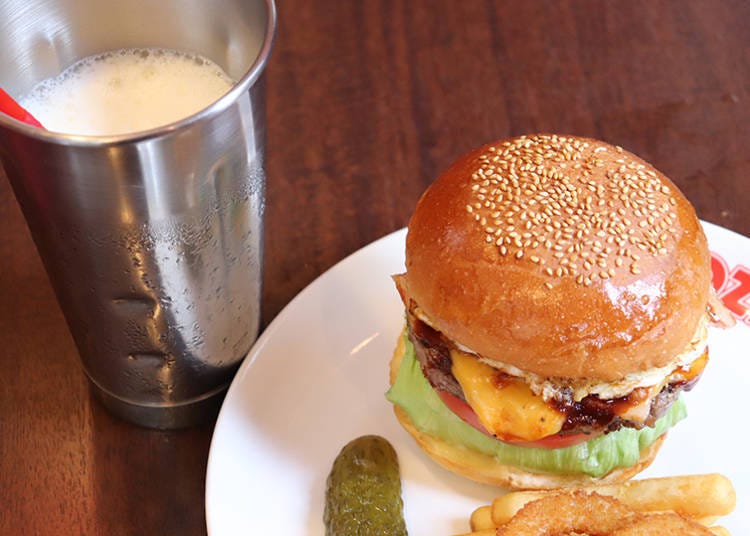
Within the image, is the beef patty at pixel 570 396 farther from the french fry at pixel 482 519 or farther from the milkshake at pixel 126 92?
the milkshake at pixel 126 92

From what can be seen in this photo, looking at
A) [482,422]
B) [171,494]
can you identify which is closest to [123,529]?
[171,494]

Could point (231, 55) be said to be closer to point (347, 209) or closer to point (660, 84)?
point (347, 209)

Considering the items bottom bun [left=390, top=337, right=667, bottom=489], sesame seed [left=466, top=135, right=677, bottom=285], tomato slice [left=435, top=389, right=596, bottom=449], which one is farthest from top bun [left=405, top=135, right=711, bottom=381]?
bottom bun [left=390, top=337, right=667, bottom=489]

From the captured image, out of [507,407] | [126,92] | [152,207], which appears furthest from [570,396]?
[126,92]

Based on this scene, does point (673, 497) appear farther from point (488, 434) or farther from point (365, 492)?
point (365, 492)

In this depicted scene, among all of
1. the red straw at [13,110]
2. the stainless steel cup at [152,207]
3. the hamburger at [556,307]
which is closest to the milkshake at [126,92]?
the stainless steel cup at [152,207]

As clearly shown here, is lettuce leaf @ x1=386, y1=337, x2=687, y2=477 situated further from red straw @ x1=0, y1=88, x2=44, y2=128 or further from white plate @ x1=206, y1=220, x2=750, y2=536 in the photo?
red straw @ x1=0, y1=88, x2=44, y2=128
